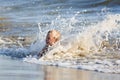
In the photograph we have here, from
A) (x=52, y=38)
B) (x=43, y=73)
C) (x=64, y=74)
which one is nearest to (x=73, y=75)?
(x=64, y=74)

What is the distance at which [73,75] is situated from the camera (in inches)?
322

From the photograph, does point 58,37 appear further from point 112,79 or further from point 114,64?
point 112,79

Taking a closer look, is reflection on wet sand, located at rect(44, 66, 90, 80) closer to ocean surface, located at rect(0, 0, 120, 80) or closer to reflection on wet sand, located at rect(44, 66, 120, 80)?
reflection on wet sand, located at rect(44, 66, 120, 80)

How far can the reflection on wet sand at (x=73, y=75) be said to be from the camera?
7918 mm

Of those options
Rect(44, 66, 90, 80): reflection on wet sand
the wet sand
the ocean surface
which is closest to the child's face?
the ocean surface

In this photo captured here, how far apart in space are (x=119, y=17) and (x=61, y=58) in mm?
2336

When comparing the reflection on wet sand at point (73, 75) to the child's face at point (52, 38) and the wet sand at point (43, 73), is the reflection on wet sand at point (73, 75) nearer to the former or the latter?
the wet sand at point (43, 73)

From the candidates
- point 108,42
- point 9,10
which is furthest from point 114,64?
point 9,10

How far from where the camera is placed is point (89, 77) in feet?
26.3

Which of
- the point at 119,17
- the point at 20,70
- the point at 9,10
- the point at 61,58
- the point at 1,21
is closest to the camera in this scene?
the point at 20,70

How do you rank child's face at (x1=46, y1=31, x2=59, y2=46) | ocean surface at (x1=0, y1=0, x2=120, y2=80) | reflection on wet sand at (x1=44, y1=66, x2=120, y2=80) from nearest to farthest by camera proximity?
reflection on wet sand at (x1=44, y1=66, x2=120, y2=80) < ocean surface at (x1=0, y1=0, x2=120, y2=80) < child's face at (x1=46, y1=31, x2=59, y2=46)

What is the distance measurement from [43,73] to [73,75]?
519 millimetres

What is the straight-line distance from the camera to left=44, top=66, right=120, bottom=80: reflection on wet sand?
792cm

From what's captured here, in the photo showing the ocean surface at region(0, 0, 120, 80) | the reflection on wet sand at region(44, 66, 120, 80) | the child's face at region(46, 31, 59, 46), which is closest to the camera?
the reflection on wet sand at region(44, 66, 120, 80)
